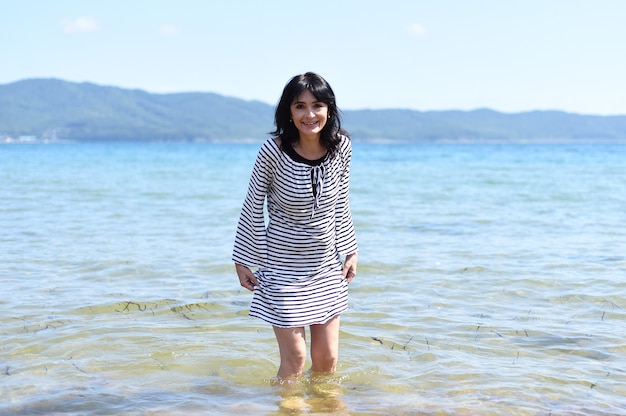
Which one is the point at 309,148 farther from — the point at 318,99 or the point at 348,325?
the point at 348,325

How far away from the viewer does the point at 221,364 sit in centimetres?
558

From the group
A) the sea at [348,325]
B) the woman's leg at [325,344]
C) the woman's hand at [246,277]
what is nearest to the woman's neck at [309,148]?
the woman's hand at [246,277]

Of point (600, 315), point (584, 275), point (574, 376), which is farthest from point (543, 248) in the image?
point (574, 376)

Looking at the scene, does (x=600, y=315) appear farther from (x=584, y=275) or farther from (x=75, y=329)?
(x=75, y=329)

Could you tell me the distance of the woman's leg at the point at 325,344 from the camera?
4594 mm

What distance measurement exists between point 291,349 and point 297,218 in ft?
2.63

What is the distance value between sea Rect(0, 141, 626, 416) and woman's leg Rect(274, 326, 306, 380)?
0.58 ft

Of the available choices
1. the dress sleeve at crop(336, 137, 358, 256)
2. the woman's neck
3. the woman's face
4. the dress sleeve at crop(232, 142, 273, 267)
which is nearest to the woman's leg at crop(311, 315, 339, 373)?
the dress sleeve at crop(336, 137, 358, 256)

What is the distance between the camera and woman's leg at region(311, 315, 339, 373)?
15.1 ft

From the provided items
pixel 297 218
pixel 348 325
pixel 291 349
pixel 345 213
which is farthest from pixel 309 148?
pixel 348 325

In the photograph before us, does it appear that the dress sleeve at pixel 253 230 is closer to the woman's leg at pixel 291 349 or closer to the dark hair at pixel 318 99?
the dark hair at pixel 318 99

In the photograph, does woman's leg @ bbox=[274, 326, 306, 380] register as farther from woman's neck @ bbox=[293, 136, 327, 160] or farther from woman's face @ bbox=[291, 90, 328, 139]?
woman's face @ bbox=[291, 90, 328, 139]

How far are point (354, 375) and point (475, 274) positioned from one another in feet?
12.5

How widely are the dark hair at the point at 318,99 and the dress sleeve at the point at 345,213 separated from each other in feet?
0.39
